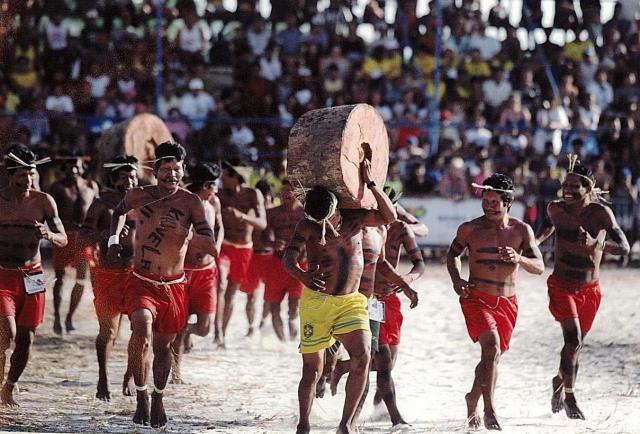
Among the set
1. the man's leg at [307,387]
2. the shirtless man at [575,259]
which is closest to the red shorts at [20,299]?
the man's leg at [307,387]

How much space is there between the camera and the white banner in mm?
17812

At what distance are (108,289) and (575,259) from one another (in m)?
3.62

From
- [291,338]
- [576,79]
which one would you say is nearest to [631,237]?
[576,79]

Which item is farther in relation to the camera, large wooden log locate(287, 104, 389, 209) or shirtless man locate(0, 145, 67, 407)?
shirtless man locate(0, 145, 67, 407)

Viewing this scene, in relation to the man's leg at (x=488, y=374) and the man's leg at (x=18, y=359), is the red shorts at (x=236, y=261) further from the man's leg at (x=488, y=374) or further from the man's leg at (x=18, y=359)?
the man's leg at (x=488, y=374)

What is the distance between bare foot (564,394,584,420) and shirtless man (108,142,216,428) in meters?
2.79

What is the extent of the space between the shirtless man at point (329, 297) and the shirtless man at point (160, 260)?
88cm

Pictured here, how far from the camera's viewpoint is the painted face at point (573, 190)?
8.41 metres

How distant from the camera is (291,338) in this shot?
11422 mm

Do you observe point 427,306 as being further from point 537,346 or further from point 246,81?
point 246,81

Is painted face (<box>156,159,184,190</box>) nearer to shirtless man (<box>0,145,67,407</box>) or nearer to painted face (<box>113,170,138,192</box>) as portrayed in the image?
shirtless man (<box>0,145,67,407</box>)

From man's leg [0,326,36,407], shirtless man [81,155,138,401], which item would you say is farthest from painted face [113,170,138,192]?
man's leg [0,326,36,407]

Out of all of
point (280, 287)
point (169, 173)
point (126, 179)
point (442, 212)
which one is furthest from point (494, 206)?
point (442, 212)

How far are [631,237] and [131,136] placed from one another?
9756 mm
